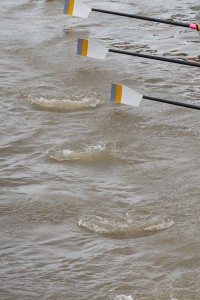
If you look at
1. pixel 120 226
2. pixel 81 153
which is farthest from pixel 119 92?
pixel 120 226

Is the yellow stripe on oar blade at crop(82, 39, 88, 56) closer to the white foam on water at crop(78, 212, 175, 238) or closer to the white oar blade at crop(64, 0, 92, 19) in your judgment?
the white oar blade at crop(64, 0, 92, 19)

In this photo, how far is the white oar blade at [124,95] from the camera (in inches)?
298

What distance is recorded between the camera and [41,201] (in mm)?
6301

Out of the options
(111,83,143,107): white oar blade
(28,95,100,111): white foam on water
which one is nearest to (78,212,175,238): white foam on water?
(111,83,143,107): white oar blade

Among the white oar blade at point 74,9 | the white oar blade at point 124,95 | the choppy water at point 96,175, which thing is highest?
the white oar blade at point 74,9

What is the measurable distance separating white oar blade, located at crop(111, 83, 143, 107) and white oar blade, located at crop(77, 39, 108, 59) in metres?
0.45

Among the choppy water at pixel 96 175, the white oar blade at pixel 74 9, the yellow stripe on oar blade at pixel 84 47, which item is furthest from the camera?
the white oar blade at pixel 74 9

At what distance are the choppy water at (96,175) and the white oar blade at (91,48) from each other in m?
0.62

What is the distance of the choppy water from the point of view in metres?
5.35

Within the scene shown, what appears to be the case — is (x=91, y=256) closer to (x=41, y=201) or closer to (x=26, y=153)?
(x=41, y=201)

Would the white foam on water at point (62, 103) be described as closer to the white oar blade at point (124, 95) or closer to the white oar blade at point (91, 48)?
the white oar blade at point (91, 48)

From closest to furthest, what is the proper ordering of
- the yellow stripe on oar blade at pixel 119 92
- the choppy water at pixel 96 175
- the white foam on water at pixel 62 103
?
the choppy water at pixel 96 175, the yellow stripe on oar blade at pixel 119 92, the white foam on water at pixel 62 103

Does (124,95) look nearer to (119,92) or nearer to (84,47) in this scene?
(119,92)

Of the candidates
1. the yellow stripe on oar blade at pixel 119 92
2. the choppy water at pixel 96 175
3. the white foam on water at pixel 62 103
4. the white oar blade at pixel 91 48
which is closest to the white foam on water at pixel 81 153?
the choppy water at pixel 96 175
